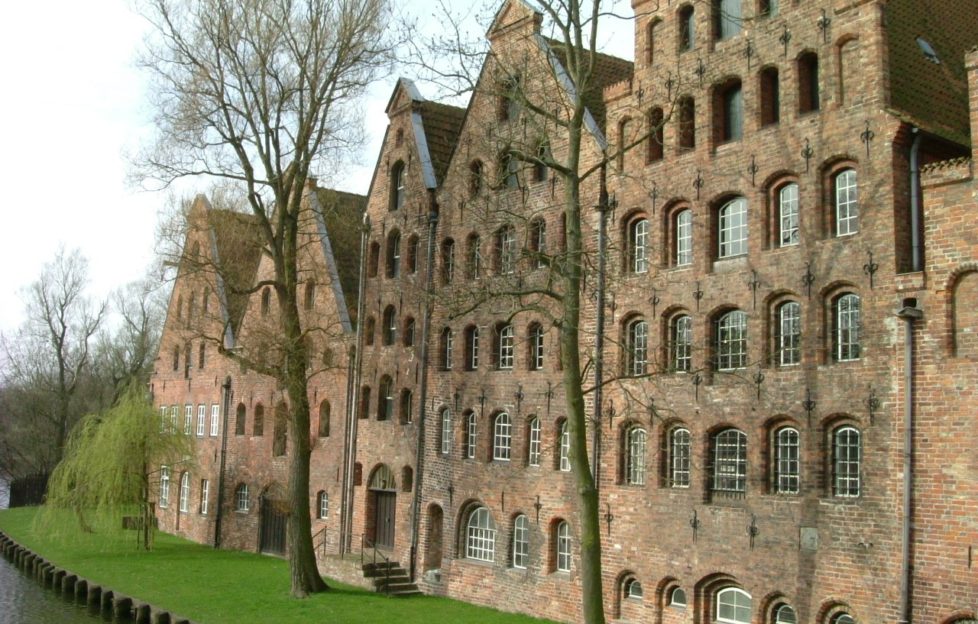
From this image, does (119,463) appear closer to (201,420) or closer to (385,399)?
(201,420)

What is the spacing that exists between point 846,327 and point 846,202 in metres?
2.07

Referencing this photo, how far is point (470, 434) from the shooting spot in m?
24.9

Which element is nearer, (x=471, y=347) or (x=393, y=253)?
(x=471, y=347)

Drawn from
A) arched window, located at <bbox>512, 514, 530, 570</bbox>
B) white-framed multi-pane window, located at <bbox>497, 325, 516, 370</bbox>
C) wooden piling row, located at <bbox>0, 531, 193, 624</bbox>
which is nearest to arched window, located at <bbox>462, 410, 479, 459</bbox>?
white-framed multi-pane window, located at <bbox>497, 325, 516, 370</bbox>

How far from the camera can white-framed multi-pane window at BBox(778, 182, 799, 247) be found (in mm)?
17578

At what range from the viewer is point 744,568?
17.5 m

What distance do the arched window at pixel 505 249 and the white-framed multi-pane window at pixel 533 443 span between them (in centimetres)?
351

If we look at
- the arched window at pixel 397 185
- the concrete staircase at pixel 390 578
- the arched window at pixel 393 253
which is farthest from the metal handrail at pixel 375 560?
the arched window at pixel 397 185

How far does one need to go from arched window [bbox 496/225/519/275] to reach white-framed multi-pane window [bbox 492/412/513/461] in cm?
342

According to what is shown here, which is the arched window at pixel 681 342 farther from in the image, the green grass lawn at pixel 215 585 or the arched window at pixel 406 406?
the arched window at pixel 406 406

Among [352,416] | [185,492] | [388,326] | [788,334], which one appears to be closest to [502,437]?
[388,326]

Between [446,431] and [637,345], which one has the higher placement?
[637,345]

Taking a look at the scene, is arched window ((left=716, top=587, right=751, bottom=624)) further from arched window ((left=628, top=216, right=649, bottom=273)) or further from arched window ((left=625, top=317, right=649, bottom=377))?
arched window ((left=628, top=216, right=649, bottom=273))

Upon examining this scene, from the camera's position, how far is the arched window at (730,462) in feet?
59.2
